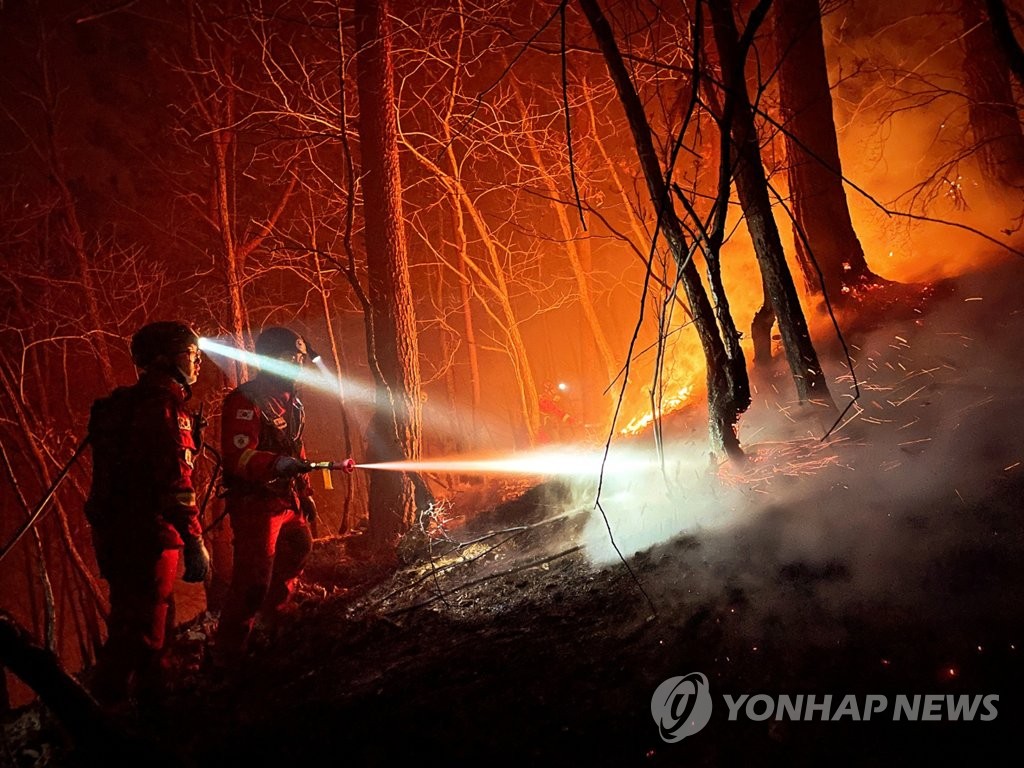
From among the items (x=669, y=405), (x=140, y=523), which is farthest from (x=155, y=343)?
(x=669, y=405)

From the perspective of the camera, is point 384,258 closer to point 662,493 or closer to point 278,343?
point 278,343

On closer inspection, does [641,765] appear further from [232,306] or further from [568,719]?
[232,306]

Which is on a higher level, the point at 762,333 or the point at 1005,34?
the point at 1005,34

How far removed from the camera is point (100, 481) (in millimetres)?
4016

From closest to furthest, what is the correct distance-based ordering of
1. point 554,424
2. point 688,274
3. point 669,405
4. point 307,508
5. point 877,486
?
point 877,486 → point 688,274 → point 307,508 → point 669,405 → point 554,424

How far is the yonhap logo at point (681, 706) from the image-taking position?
7.92 feet

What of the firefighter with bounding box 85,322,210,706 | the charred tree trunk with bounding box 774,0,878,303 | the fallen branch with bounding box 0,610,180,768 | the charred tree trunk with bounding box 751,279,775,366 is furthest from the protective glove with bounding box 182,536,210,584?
the charred tree trunk with bounding box 774,0,878,303

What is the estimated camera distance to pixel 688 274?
14.9 ft

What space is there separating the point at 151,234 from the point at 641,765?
18.4 m

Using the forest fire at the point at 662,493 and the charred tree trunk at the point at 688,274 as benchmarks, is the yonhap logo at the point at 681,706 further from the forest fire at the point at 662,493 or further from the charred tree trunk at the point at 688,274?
the charred tree trunk at the point at 688,274

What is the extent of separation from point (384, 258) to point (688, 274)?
434 cm

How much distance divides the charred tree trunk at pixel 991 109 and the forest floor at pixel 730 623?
12.4 ft

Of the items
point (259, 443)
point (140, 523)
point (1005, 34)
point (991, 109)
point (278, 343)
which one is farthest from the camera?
point (991, 109)

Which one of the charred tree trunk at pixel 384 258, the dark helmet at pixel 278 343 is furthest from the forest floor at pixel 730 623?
the dark helmet at pixel 278 343
